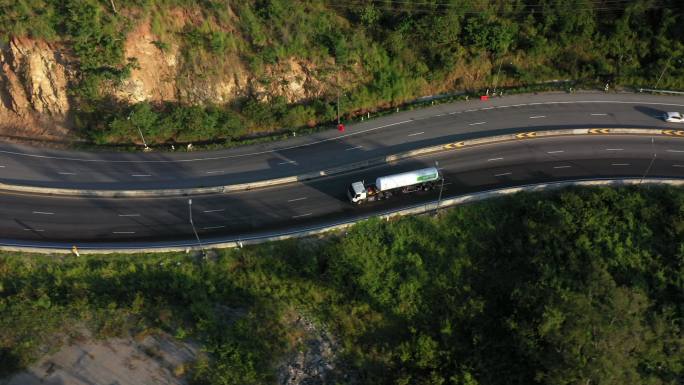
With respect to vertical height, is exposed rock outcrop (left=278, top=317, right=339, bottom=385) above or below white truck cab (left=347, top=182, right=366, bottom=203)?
below

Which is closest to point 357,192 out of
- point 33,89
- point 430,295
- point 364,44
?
point 430,295

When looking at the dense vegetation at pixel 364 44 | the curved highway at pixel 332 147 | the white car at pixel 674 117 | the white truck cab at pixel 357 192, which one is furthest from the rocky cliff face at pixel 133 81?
the white car at pixel 674 117

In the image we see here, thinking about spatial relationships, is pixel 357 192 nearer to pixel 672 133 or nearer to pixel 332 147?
pixel 332 147

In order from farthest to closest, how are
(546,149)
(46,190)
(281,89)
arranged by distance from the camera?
(281,89)
(546,149)
(46,190)

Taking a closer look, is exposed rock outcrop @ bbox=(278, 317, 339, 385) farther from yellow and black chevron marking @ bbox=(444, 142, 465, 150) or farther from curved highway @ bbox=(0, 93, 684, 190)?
yellow and black chevron marking @ bbox=(444, 142, 465, 150)

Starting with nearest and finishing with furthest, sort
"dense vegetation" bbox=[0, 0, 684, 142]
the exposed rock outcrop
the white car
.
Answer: the exposed rock outcrop
"dense vegetation" bbox=[0, 0, 684, 142]
the white car

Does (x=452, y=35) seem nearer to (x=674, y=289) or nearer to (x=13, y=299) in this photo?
(x=674, y=289)

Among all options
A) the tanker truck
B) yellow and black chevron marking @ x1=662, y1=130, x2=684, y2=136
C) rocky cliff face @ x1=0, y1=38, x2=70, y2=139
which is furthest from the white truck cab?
yellow and black chevron marking @ x1=662, y1=130, x2=684, y2=136

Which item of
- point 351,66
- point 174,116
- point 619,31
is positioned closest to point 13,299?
point 174,116
